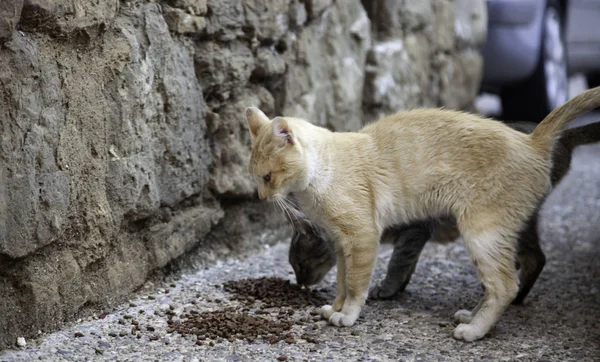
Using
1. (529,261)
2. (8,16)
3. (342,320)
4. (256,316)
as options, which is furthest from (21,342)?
(529,261)

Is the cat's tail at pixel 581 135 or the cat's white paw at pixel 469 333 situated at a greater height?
the cat's tail at pixel 581 135

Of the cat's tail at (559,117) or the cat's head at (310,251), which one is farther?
the cat's head at (310,251)

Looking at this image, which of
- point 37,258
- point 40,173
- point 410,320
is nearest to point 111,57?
point 40,173

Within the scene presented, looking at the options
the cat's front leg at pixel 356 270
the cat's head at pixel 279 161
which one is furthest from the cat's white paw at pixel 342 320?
the cat's head at pixel 279 161

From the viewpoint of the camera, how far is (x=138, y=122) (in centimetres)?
377

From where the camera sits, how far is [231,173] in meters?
4.63

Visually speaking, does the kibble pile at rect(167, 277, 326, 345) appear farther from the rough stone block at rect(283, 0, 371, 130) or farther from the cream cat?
the rough stone block at rect(283, 0, 371, 130)

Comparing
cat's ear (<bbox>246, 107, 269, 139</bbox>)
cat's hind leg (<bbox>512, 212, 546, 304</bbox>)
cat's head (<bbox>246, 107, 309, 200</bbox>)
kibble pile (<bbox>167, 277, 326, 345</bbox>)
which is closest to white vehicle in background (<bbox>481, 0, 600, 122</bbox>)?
cat's hind leg (<bbox>512, 212, 546, 304</bbox>)

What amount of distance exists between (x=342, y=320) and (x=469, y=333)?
56 centimetres

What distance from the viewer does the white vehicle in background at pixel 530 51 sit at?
8.29 m

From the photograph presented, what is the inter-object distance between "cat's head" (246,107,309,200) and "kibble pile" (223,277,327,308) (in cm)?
60

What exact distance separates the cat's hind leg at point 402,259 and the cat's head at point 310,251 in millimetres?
292

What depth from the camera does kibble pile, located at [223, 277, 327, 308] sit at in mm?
3975

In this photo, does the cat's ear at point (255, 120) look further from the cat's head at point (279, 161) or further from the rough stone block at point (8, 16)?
the rough stone block at point (8, 16)
